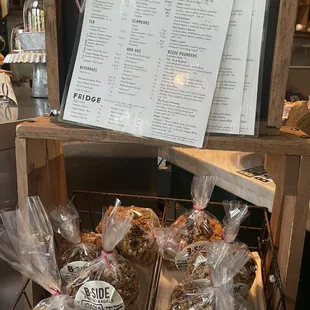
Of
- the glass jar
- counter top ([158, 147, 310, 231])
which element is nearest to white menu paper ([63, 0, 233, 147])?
counter top ([158, 147, 310, 231])

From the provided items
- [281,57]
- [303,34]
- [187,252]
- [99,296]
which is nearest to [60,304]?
[99,296]

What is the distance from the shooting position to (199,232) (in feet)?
2.78

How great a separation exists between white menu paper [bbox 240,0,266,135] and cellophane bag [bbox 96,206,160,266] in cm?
37

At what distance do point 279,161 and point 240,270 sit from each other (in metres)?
0.22

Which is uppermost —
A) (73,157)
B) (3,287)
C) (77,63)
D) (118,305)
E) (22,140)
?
(77,63)

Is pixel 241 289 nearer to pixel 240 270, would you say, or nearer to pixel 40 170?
pixel 240 270

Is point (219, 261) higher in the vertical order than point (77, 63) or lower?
lower

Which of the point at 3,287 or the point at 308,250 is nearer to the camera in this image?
the point at 3,287

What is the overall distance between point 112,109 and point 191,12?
7.0 inches

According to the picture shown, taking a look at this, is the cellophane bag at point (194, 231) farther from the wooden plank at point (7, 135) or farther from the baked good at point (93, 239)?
the wooden plank at point (7, 135)

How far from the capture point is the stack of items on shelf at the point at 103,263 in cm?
63

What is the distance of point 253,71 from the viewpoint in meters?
0.56

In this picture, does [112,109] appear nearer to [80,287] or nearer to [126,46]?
[126,46]

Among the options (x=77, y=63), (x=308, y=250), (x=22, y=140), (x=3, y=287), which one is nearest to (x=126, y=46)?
(x=77, y=63)
